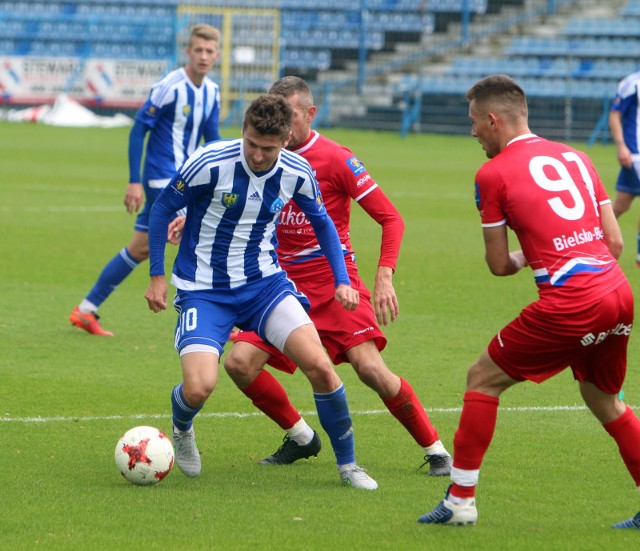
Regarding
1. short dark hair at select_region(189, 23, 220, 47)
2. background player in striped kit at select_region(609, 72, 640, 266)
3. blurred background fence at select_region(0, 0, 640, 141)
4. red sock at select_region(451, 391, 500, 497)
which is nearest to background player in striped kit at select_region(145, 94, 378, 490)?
red sock at select_region(451, 391, 500, 497)

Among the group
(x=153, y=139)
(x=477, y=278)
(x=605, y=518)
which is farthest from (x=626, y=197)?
(x=605, y=518)

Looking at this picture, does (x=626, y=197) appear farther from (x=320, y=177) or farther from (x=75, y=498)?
(x=75, y=498)

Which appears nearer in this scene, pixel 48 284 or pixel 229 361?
pixel 229 361

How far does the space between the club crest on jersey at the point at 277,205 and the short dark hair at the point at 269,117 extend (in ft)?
1.18

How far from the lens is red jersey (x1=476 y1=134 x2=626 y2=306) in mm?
4570

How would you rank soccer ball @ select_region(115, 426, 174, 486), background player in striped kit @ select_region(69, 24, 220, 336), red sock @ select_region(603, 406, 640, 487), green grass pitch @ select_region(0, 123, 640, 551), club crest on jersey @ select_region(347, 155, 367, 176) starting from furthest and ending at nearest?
background player in striped kit @ select_region(69, 24, 220, 336) → club crest on jersey @ select_region(347, 155, 367, 176) → soccer ball @ select_region(115, 426, 174, 486) → red sock @ select_region(603, 406, 640, 487) → green grass pitch @ select_region(0, 123, 640, 551)

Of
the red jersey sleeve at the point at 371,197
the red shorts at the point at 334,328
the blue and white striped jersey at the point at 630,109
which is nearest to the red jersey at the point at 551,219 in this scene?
the red jersey sleeve at the point at 371,197

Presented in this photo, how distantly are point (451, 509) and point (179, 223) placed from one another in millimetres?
1982

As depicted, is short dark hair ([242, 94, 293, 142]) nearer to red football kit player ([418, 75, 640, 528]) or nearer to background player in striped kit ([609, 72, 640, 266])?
red football kit player ([418, 75, 640, 528])

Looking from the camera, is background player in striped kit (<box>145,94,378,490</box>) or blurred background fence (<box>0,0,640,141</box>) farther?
blurred background fence (<box>0,0,640,141</box>)

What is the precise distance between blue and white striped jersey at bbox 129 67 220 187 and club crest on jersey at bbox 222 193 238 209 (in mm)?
4034

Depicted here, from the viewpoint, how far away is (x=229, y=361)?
18.7 feet

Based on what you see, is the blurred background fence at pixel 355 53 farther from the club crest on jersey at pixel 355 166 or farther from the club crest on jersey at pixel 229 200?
the club crest on jersey at pixel 229 200

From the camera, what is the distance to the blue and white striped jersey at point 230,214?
17.7ft
